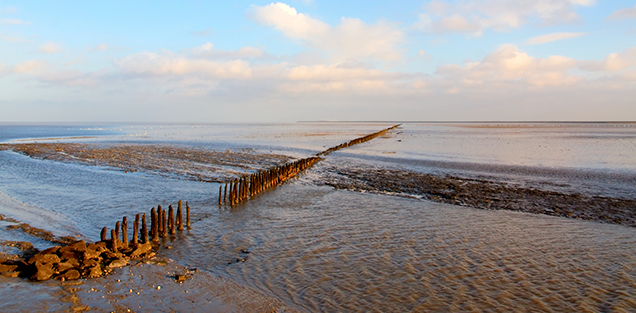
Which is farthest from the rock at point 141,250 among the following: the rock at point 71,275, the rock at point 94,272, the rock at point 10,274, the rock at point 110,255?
the rock at point 10,274

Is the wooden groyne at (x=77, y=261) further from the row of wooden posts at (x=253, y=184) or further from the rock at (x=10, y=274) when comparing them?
the row of wooden posts at (x=253, y=184)

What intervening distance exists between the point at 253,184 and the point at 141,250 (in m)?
9.48

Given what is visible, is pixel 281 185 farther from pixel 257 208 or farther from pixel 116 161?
pixel 116 161

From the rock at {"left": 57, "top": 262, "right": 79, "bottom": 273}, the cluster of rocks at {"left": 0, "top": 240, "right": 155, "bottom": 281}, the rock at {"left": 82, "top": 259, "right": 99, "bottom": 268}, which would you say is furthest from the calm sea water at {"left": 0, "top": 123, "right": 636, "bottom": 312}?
the rock at {"left": 57, "top": 262, "right": 79, "bottom": 273}

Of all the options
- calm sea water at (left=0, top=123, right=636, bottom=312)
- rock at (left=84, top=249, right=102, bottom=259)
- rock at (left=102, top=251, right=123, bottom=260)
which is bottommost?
calm sea water at (left=0, top=123, right=636, bottom=312)

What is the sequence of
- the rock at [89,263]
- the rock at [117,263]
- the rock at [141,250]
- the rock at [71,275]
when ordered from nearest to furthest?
1. the rock at [71,275]
2. the rock at [89,263]
3. the rock at [117,263]
4. the rock at [141,250]

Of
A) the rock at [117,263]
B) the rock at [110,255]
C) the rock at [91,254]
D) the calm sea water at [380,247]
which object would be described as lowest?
the calm sea water at [380,247]

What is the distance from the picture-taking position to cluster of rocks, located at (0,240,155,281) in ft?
28.9

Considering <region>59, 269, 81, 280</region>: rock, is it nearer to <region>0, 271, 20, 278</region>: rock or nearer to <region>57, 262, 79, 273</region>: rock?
<region>57, 262, 79, 273</region>: rock

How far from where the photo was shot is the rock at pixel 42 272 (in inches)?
339

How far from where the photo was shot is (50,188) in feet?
67.6

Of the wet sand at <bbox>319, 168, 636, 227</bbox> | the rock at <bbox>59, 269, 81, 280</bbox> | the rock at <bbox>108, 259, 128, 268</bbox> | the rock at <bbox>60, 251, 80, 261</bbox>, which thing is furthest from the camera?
the wet sand at <bbox>319, 168, 636, 227</bbox>

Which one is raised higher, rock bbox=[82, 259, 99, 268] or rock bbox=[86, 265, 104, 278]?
rock bbox=[82, 259, 99, 268]

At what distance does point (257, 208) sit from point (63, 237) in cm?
727
